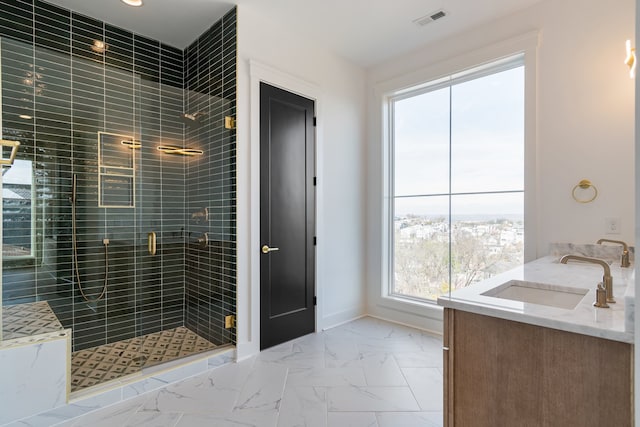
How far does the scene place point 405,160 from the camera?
368 cm

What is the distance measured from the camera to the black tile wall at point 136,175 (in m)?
2.52

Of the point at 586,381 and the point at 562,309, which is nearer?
Answer: the point at 586,381

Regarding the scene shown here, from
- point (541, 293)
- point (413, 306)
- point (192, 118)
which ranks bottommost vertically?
point (413, 306)

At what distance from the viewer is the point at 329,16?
2.87 metres

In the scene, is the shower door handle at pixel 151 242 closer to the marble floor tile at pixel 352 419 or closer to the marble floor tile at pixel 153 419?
the marble floor tile at pixel 153 419

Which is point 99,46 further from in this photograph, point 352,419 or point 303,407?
point 352,419

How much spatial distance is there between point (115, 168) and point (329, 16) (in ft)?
7.61

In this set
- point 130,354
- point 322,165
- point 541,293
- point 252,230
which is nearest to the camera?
point 541,293

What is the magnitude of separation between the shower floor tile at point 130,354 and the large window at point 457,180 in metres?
2.26

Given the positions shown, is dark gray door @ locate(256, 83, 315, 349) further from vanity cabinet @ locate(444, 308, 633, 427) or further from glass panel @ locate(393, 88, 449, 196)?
vanity cabinet @ locate(444, 308, 633, 427)

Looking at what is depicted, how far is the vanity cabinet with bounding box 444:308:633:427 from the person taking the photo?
1017 millimetres

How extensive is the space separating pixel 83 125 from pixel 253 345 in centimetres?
238

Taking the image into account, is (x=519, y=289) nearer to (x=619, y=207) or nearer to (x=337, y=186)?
(x=619, y=207)

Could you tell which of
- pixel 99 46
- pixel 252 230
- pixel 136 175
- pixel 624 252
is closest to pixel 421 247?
pixel 624 252
